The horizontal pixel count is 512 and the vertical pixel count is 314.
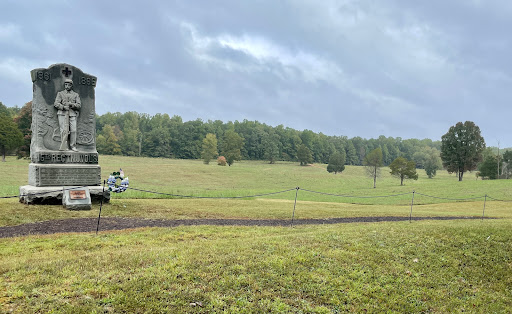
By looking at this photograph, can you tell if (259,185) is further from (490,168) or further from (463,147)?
(490,168)

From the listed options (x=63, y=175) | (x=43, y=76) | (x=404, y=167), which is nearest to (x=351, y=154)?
(x=404, y=167)

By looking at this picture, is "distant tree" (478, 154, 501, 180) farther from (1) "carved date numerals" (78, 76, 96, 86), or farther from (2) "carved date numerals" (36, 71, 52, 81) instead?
(2) "carved date numerals" (36, 71, 52, 81)

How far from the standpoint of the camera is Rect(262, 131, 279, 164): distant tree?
9682 cm

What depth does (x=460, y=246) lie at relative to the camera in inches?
355

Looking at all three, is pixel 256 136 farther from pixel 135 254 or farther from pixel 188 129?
pixel 135 254

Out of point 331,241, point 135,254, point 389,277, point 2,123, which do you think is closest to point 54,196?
point 135,254

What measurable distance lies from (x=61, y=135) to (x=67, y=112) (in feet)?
3.46

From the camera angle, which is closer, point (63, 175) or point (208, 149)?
point (63, 175)

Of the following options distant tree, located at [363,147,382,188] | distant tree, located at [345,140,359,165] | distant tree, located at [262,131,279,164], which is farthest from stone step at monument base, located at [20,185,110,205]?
distant tree, located at [345,140,359,165]

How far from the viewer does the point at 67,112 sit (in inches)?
594

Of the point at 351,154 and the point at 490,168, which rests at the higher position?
the point at 351,154

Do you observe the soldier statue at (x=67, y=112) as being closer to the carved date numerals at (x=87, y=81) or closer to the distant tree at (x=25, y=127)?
the carved date numerals at (x=87, y=81)

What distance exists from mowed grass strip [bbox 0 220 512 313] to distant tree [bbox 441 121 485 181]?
57.8 m

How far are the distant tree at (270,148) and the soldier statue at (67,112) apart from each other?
8209cm
